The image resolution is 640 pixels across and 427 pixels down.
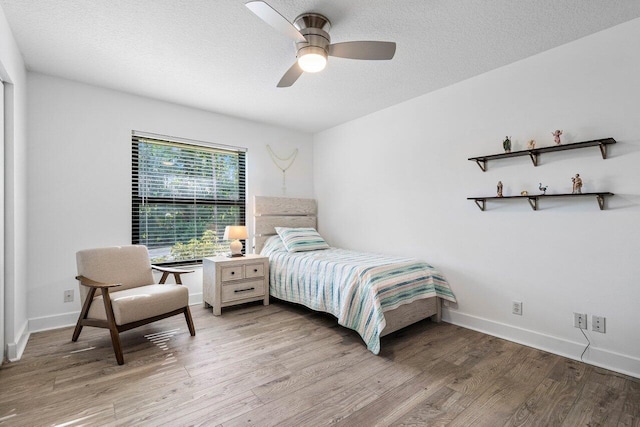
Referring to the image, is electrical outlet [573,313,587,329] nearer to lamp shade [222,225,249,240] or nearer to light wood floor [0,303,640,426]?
light wood floor [0,303,640,426]

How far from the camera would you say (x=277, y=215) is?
4.45 metres

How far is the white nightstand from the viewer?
10.9 ft

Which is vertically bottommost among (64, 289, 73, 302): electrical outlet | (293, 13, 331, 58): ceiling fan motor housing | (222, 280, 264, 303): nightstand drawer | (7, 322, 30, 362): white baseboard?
(7, 322, 30, 362): white baseboard

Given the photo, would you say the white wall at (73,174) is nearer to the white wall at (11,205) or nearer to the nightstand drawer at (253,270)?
the white wall at (11,205)

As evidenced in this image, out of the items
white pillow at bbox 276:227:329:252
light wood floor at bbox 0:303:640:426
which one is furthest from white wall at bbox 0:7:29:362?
white pillow at bbox 276:227:329:252

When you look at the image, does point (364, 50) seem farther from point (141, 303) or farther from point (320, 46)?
point (141, 303)

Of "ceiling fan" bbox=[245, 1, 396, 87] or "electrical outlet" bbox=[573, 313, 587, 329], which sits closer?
"ceiling fan" bbox=[245, 1, 396, 87]

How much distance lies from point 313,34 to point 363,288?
6.55ft

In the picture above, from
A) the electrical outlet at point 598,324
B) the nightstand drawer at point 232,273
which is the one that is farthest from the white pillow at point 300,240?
the electrical outlet at point 598,324

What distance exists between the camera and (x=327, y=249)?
4.10 metres

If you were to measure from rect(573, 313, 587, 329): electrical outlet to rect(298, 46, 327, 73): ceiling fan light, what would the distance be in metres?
2.71

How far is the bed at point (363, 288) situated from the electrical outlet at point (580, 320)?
3.09ft

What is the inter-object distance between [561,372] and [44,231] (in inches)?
177

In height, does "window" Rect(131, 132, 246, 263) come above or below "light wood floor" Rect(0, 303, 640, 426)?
above
